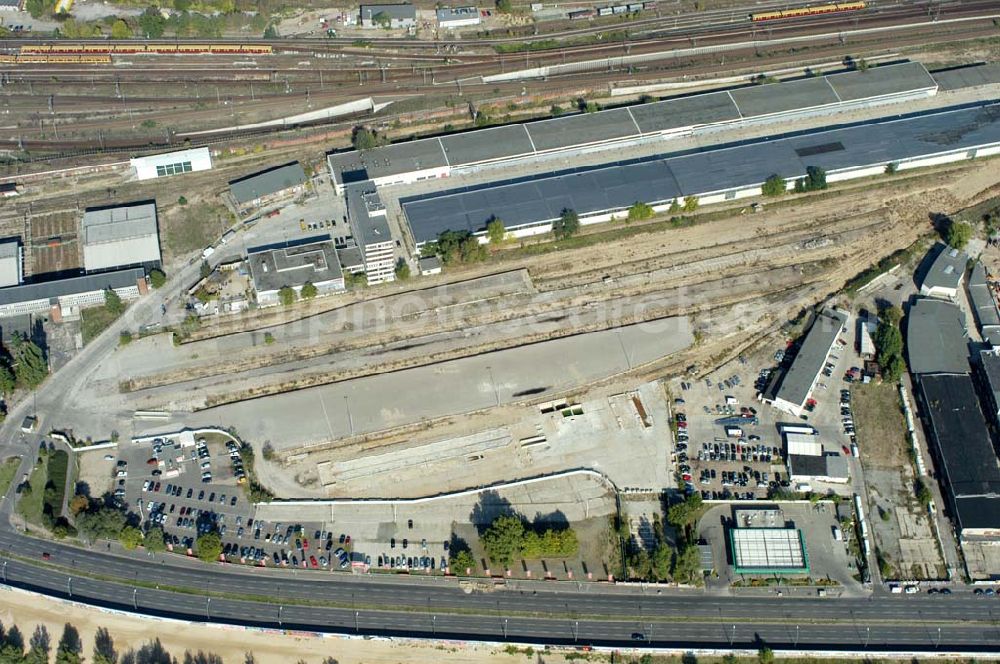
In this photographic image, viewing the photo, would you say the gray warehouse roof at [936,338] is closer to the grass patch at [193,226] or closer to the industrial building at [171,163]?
the grass patch at [193,226]

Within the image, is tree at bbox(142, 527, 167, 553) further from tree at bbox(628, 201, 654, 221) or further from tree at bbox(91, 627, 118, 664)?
tree at bbox(628, 201, 654, 221)

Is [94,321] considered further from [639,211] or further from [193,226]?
[639,211]

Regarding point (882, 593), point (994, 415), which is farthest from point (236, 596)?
point (994, 415)

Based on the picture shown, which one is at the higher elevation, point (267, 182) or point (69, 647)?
point (267, 182)

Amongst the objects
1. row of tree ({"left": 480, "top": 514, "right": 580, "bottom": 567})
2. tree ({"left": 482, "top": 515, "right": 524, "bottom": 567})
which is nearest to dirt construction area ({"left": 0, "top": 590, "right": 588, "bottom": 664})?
tree ({"left": 482, "top": 515, "right": 524, "bottom": 567})

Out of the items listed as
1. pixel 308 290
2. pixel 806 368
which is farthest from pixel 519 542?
pixel 308 290

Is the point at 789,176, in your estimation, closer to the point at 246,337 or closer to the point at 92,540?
the point at 246,337

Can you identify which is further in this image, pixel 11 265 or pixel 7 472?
pixel 11 265
